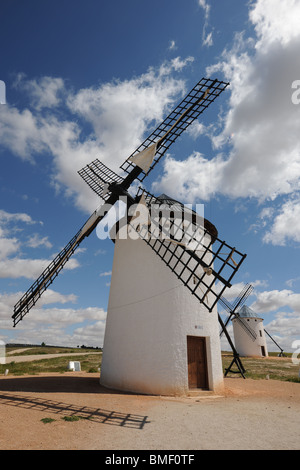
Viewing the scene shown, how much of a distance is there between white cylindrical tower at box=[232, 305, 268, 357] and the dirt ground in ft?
105

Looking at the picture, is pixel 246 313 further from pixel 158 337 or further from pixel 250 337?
pixel 158 337

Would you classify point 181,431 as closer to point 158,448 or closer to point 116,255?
point 158,448

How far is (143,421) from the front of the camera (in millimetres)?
6727

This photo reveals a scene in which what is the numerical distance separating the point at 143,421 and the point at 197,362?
5177 mm

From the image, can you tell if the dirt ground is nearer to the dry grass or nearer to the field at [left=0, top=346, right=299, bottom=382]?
the dry grass

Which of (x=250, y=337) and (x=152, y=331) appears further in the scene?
(x=250, y=337)

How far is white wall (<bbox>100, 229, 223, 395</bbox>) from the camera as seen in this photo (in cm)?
1053

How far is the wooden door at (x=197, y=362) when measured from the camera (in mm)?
11000

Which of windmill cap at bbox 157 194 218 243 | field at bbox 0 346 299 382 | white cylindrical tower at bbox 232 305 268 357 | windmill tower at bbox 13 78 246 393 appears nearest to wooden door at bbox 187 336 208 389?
windmill tower at bbox 13 78 246 393

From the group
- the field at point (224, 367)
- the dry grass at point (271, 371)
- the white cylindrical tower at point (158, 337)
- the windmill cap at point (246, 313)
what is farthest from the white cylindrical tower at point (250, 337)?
the white cylindrical tower at point (158, 337)

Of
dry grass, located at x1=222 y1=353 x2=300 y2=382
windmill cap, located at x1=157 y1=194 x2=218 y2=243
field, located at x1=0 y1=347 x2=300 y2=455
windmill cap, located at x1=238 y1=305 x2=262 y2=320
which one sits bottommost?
dry grass, located at x1=222 y1=353 x2=300 y2=382

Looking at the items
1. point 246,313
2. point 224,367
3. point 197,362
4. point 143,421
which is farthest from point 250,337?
point 143,421
